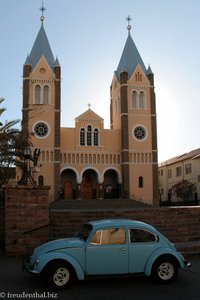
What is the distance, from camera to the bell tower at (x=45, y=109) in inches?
1693

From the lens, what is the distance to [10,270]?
396 inches

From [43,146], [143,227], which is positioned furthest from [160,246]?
[43,146]

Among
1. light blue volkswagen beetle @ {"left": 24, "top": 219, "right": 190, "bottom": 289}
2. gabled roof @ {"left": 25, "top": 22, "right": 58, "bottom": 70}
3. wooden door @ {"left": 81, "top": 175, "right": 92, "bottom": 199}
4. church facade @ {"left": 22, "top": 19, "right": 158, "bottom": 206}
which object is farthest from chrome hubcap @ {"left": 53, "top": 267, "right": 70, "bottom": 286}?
gabled roof @ {"left": 25, "top": 22, "right": 58, "bottom": 70}

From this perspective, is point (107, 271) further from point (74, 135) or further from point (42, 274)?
point (74, 135)

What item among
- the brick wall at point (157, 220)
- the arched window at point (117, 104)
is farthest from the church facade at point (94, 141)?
the brick wall at point (157, 220)

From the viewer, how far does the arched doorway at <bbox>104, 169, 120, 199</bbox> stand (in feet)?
150

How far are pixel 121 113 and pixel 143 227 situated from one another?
38843mm

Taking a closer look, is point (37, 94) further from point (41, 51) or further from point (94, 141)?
point (94, 141)

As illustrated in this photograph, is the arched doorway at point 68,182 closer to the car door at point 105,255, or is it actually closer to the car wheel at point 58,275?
the car door at point 105,255

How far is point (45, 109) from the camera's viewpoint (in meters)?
44.9

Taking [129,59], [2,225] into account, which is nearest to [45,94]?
[129,59]

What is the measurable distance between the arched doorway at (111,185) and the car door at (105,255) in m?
37.1

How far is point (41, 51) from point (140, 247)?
4324 centimetres

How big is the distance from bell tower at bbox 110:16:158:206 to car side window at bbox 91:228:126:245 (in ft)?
117
